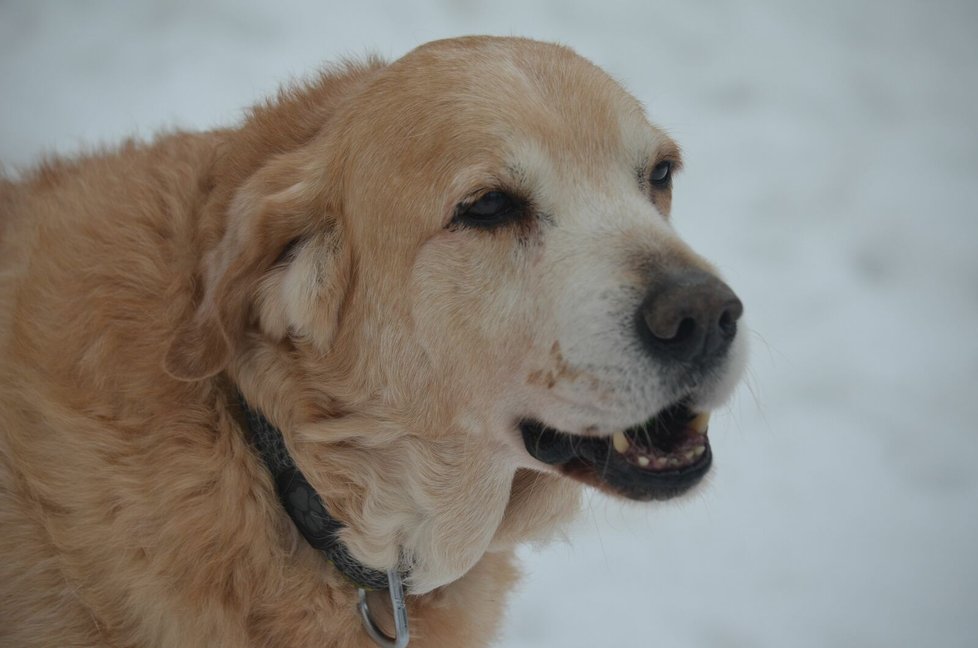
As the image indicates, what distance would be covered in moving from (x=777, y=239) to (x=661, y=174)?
293cm

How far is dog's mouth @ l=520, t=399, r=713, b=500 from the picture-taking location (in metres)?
2.48

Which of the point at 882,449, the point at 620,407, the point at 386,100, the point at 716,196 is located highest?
the point at 386,100

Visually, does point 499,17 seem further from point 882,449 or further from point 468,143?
point 468,143

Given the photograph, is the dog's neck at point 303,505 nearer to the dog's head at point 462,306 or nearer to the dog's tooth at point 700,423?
the dog's head at point 462,306

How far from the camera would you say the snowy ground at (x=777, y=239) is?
4129 millimetres

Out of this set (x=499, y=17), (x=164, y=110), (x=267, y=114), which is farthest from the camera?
(x=499, y=17)

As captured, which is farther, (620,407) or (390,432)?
(390,432)

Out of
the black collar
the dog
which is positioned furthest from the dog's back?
the black collar

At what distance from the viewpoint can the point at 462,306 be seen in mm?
2578

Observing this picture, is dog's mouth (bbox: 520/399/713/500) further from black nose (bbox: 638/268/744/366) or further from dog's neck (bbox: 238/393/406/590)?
dog's neck (bbox: 238/393/406/590)

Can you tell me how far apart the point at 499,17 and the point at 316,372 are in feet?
15.5

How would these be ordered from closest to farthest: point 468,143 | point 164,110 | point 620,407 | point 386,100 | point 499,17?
point 620,407 < point 468,143 < point 386,100 < point 164,110 < point 499,17

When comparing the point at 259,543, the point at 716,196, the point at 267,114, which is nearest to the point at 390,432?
the point at 259,543

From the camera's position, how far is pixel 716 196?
5.92m
